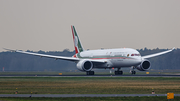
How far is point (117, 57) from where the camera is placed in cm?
6938

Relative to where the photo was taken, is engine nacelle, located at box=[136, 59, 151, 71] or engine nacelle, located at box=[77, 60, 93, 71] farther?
engine nacelle, located at box=[77, 60, 93, 71]

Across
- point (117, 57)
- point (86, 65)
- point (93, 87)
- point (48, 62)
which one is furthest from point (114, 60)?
point (48, 62)

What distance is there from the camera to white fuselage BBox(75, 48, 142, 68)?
218ft

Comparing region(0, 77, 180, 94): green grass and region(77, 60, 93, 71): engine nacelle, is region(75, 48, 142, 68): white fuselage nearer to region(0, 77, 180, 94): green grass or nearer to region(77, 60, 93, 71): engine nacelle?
region(77, 60, 93, 71): engine nacelle

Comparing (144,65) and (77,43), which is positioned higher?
(77,43)

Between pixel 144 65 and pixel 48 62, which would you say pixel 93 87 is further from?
pixel 48 62

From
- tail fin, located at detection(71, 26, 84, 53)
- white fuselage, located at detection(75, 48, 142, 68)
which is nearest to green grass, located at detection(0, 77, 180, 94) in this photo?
white fuselage, located at detection(75, 48, 142, 68)

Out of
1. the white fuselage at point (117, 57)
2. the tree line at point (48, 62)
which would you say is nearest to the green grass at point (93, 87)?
the white fuselage at point (117, 57)

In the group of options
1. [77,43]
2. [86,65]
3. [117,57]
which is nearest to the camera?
[117,57]

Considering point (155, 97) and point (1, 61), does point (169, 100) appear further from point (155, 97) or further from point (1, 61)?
point (1, 61)

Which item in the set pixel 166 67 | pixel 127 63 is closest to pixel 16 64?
pixel 166 67

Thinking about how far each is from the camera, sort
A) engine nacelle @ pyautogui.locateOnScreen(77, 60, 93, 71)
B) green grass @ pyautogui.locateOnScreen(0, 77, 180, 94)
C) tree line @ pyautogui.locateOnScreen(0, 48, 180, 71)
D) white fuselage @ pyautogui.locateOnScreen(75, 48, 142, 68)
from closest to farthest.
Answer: green grass @ pyautogui.locateOnScreen(0, 77, 180, 94)
white fuselage @ pyautogui.locateOnScreen(75, 48, 142, 68)
engine nacelle @ pyautogui.locateOnScreen(77, 60, 93, 71)
tree line @ pyautogui.locateOnScreen(0, 48, 180, 71)

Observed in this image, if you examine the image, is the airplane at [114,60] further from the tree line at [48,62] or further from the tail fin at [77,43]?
the tree line at [48,62]

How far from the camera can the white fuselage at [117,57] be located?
6634cm
